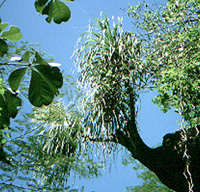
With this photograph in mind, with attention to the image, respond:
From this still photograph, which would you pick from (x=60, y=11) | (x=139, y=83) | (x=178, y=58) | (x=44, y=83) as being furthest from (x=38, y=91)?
(x=139, y=83)

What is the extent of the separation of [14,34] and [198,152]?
2764mm

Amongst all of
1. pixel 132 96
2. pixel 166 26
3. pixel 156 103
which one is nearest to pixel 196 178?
pixel 156 103

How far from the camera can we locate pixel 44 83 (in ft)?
1.33

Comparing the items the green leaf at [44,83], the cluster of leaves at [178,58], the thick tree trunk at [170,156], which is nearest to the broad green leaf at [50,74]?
the green leaf at [44,83]

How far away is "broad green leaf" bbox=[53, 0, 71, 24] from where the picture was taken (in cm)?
42

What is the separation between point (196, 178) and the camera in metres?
2.85

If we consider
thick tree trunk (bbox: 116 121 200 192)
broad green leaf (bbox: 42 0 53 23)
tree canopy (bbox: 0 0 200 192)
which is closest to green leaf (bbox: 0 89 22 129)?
broad green leaf (bbox: 42 0 53 23)

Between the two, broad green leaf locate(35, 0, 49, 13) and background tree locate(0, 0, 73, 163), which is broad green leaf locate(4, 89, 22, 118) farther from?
broad green leaf locate(35, 0, 49, 13)

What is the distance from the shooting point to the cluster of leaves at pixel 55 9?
0.42m

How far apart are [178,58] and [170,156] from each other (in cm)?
106

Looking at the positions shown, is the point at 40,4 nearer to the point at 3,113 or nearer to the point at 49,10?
the point at 49,10

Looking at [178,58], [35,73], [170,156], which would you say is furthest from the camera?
[170,156]

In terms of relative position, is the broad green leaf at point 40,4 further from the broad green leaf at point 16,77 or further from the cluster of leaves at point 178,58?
the cluster of leaves at point 178,58

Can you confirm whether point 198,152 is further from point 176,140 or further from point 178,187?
point 178,187
